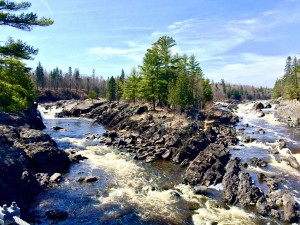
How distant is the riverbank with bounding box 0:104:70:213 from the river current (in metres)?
1.24

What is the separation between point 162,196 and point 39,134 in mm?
19768

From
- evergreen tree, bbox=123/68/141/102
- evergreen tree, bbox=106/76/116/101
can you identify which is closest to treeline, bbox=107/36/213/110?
evergreen tree, bbox=123/68/141/102

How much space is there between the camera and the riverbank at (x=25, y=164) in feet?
75.7

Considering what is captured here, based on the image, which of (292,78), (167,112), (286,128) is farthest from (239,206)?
(292,78)

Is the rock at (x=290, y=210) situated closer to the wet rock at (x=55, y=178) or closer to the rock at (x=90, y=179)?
the rock at (x=90, y=179)

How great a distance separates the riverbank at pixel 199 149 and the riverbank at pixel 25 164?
12.2 meters

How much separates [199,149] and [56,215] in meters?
23.9

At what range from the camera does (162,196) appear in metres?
26.0

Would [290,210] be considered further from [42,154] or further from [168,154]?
[42,154]

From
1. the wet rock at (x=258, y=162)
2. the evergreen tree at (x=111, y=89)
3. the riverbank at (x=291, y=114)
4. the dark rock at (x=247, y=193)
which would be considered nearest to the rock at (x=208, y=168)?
the dark rock at (x=247, y=193)

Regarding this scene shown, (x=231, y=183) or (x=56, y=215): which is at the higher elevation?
(x=231, y=183)

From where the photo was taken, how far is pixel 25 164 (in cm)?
2756

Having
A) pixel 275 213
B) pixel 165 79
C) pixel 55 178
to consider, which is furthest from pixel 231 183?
pixel 165 79

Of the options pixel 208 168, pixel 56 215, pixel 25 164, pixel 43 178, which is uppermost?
pixel 25 164
